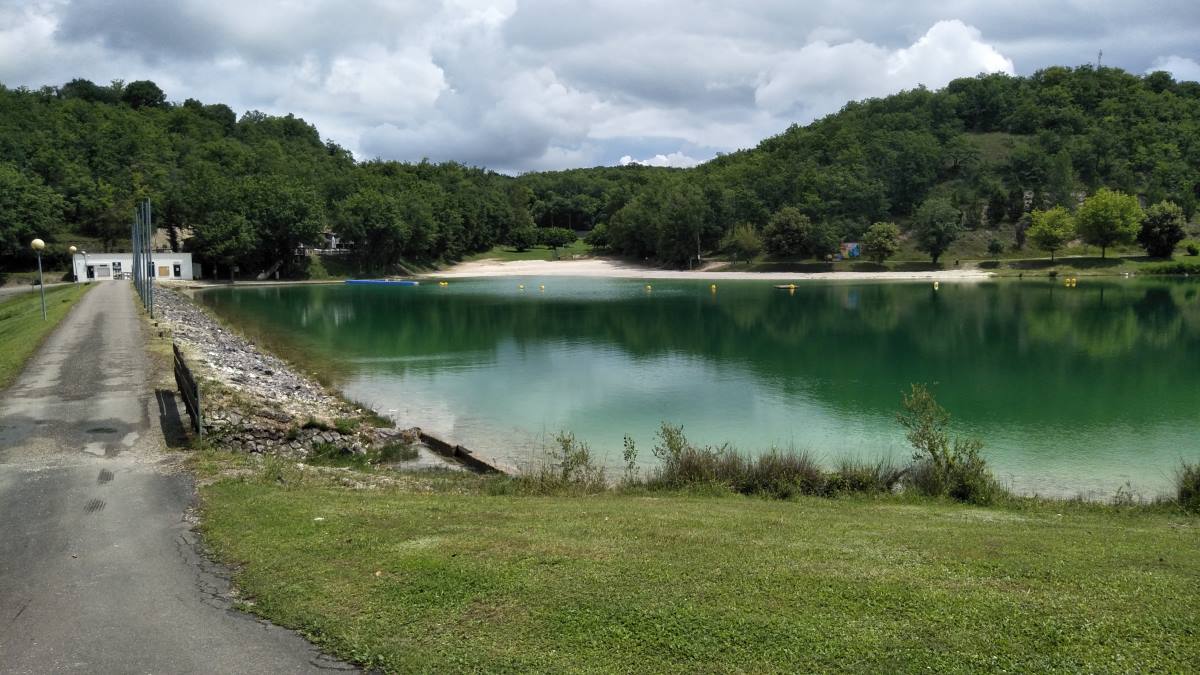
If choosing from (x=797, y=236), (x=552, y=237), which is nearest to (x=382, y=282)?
(x=797, y=236)

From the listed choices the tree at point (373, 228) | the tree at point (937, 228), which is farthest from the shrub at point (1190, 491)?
the tree at point (373, 228)

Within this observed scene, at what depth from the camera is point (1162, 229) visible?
9862 cm

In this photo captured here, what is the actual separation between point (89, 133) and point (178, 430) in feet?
409

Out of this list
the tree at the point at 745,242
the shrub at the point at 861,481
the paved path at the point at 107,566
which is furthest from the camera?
the tree at the point at 745,242

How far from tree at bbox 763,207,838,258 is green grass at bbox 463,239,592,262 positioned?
154ft

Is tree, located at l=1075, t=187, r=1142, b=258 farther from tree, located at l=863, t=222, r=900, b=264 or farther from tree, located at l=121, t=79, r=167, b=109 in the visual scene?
tree, located at l=121, t=79, r=167, b=109

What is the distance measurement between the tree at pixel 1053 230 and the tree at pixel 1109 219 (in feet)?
6.24

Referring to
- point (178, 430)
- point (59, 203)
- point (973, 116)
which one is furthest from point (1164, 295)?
point (59, 203)

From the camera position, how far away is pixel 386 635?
6.28 meters

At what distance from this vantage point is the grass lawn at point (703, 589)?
19.0 ft

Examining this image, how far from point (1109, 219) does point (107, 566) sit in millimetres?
114553

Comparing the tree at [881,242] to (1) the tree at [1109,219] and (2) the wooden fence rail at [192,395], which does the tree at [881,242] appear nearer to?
(1) the tree at [1109,219]

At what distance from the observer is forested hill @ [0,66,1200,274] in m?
101

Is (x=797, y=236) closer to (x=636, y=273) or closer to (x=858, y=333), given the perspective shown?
(x=636, y=273)
